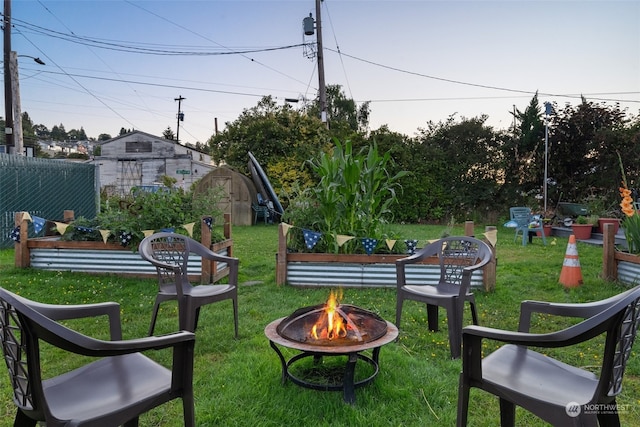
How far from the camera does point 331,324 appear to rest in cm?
234

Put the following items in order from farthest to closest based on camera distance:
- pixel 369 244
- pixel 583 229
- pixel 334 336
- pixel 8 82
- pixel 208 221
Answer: pixel 8 82 → pixel 583 229 → pixel 208 221 → pixel 369 244 → pixel 334 336

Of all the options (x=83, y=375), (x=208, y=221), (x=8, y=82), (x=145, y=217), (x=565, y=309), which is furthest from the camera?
(x=8, y=82)

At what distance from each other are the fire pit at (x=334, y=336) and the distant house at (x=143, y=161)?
2292cm

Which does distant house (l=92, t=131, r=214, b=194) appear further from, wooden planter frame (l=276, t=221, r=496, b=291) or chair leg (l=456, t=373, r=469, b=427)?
chair leg (l=456, t=373, r=469, b=427)

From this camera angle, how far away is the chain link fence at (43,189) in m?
7.91

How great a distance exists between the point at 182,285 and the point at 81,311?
1.40 metres

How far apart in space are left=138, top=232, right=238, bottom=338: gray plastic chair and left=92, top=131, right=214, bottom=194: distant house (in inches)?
839

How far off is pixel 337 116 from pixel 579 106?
1564 centimetres

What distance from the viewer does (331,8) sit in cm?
1470

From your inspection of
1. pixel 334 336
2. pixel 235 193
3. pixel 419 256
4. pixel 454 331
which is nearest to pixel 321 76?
pixel 235 193

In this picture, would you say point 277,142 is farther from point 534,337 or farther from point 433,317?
point 534,337

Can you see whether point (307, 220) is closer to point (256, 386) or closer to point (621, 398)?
point (256, 386)

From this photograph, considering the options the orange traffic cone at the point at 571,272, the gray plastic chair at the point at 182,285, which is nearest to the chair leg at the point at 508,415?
the gray plastic chair at the point at 182,285

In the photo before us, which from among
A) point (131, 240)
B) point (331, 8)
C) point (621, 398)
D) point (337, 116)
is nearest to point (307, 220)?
point (131, 240)
